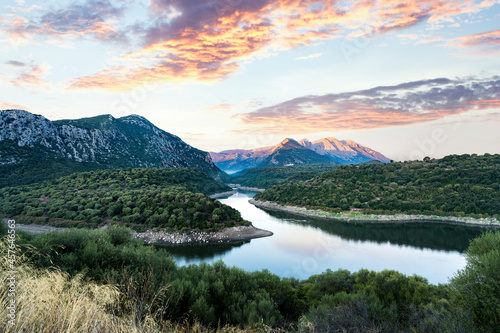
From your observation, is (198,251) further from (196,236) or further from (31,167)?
(31,167)

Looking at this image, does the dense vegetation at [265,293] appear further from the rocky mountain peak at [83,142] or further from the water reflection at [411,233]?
the rocky mountain peak at [83,142]

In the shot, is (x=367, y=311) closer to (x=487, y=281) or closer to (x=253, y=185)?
(x=487, y=281)

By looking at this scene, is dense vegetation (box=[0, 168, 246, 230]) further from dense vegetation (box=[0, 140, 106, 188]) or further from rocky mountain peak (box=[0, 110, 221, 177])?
rocky mountain peak (box=[0, 110, 221, 177])

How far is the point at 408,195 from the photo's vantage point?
6881cm

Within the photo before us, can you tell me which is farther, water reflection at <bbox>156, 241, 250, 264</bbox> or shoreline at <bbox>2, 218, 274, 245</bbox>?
shoreline at <bbox>2, 218, 274, 245</bbox>

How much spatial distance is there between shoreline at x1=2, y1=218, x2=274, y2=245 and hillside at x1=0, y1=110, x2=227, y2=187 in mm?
42479

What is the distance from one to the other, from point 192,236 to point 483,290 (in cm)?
4440

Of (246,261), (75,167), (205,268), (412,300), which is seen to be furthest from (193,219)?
(75,167)

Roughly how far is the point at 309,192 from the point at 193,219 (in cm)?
4723

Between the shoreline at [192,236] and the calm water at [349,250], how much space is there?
2.31 m

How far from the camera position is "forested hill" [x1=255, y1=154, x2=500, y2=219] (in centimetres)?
6131

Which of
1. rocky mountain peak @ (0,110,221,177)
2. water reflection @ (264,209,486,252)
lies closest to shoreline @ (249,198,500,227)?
water reflection @ (264,209,486,252)

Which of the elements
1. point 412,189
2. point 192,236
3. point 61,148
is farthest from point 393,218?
point 61,148

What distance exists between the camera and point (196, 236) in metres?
48.5
